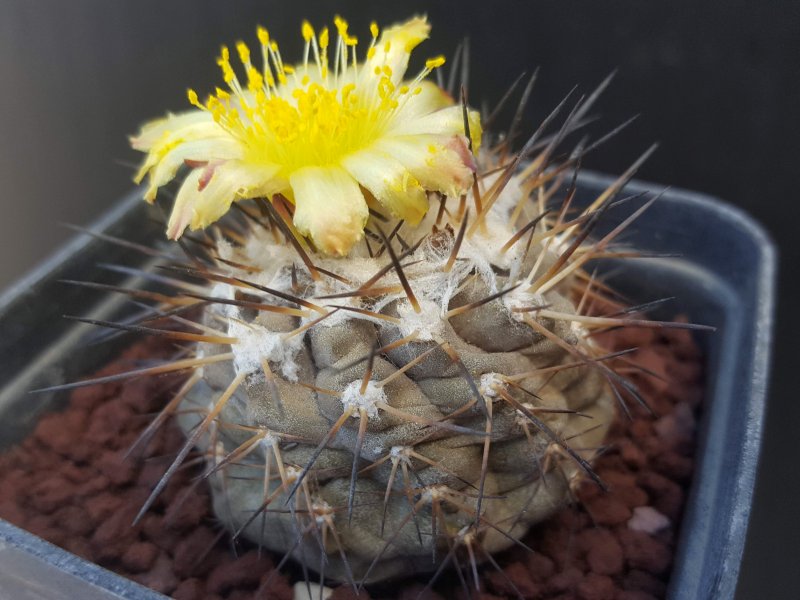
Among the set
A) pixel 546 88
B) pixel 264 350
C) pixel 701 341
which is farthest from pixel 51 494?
pixel 546 88

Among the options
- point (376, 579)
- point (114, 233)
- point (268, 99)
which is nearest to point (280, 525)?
point (376, 579)

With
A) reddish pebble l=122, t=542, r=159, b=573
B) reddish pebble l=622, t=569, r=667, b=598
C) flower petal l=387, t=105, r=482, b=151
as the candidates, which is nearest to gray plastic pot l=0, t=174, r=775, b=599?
reddish pebble l=622, t=569, r=667, b=598

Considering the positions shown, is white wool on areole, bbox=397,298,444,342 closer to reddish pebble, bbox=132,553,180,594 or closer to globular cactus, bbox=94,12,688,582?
globular cactus, bbox=94,12,688,582

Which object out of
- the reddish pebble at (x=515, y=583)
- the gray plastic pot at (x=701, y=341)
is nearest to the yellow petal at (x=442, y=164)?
the gray plastic pot at (x=701, y=341)

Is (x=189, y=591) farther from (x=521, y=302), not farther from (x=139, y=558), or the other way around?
(x=521, y=302)

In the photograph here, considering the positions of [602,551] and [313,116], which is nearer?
[313,116]

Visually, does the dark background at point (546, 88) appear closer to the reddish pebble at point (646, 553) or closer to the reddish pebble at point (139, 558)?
the reddish pebble at point (646, 553)
